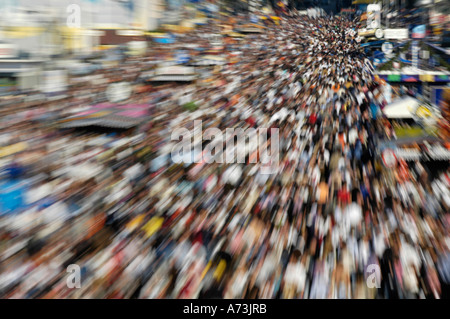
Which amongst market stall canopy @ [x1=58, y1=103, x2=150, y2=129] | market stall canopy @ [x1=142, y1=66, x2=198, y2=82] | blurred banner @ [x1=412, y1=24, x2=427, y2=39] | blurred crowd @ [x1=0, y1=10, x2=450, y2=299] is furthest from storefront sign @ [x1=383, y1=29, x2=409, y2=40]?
market stall canopy @ [x1=58, y1=103, x2=150, y2=129]

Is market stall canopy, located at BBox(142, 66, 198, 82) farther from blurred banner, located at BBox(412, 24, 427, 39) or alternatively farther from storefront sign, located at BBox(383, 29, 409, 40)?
blurred banner, located at BBox(412, 24, 427, 39)

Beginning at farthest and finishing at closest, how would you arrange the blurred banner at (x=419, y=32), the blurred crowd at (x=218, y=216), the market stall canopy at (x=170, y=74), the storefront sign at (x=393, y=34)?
the blurred banner at (x=419, y=32) → the storefront sign at (x=393, y=34) → the market stall canopy at (x=170, y=74) → the blurred crowd at (x=218, y=216)

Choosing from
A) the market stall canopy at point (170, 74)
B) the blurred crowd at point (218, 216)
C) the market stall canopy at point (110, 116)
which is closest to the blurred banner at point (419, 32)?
the blurred crowd at point (218, 216)

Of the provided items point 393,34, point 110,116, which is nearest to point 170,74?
point 110,116

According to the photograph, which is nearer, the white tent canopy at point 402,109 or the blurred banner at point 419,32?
the white tent canopy at point 402,109

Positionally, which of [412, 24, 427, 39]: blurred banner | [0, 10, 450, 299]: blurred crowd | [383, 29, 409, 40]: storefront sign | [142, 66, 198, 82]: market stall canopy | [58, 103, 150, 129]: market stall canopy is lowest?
[0, 10, 450, 299]: blurred crowd

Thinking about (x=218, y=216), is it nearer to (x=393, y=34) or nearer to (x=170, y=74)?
(x=170, y=74)

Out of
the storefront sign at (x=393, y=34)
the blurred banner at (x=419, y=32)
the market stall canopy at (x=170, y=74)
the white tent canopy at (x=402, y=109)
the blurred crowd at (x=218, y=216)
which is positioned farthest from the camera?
the blurred banner at (x=419, y=32)

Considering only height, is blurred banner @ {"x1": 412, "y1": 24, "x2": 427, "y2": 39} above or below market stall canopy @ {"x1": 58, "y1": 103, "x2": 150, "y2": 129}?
above

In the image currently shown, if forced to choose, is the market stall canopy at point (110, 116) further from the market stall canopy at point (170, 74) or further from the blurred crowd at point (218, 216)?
the market stall canopy at point (170, 74)
